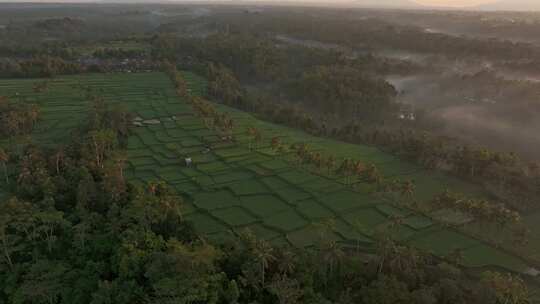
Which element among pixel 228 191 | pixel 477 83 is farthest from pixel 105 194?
pixel 477 83

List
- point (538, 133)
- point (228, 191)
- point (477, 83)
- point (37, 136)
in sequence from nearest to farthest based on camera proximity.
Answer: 1. point (228, 191)
2. point (37, 136)
3. point (538, 133)
4. point (477, 83)

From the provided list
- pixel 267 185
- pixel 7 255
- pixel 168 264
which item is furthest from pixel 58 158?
pixel 168 264

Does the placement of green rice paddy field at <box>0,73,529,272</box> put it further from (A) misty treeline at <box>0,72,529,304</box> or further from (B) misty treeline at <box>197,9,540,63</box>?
(B) misty treeline at <box>197,9,540,63</box>

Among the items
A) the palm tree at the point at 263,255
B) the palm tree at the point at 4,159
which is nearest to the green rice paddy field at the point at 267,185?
the palm tree at the point at 263,255

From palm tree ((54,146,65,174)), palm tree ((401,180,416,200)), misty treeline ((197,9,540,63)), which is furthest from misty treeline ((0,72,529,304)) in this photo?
misty treeline ((197,9,540,63))

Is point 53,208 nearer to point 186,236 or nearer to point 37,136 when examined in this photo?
point 186,236

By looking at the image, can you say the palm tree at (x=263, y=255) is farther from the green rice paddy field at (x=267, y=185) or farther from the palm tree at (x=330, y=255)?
the green rice paddy field at (x=267, y=185)
